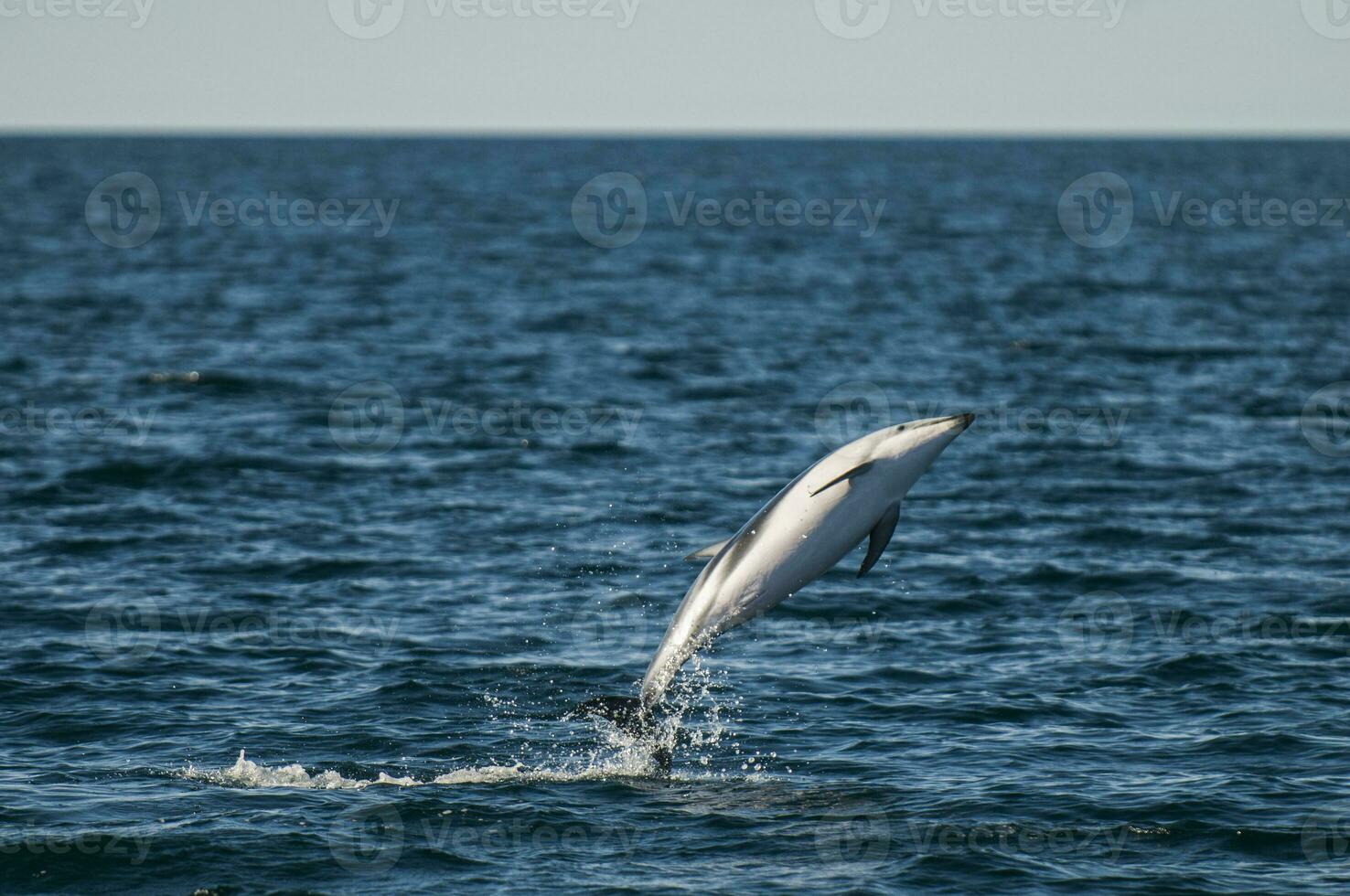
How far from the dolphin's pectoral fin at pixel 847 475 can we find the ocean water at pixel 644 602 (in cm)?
347

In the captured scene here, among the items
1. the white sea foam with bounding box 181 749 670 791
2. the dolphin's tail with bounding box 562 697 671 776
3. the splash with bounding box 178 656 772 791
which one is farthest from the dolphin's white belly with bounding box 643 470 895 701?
the white sea foam with bounding box 181 749 670 791

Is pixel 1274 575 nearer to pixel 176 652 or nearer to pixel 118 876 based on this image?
pixel 176 652

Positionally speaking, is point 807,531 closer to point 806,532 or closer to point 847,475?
point 806,532

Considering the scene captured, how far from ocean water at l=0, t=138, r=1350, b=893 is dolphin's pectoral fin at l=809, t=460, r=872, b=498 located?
3.47 meters

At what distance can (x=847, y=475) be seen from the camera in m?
15.2

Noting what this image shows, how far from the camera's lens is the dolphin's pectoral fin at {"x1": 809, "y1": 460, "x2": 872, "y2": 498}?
591 inches

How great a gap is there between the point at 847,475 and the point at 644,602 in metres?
10.3

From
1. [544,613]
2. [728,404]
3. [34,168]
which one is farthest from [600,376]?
[34,168]

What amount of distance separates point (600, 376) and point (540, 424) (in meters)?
7.08

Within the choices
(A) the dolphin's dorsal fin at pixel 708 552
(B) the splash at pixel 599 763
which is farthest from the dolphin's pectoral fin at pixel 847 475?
(B) the splash at pixel 599 763

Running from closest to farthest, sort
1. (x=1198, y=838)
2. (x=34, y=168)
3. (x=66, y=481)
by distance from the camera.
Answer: (x=1198, y=838) → (x=66, y=481) → (x=34, y=168)

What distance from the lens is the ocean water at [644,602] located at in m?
16.3

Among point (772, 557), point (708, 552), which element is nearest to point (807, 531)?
point (772, 557)

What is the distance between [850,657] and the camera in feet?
73.9
